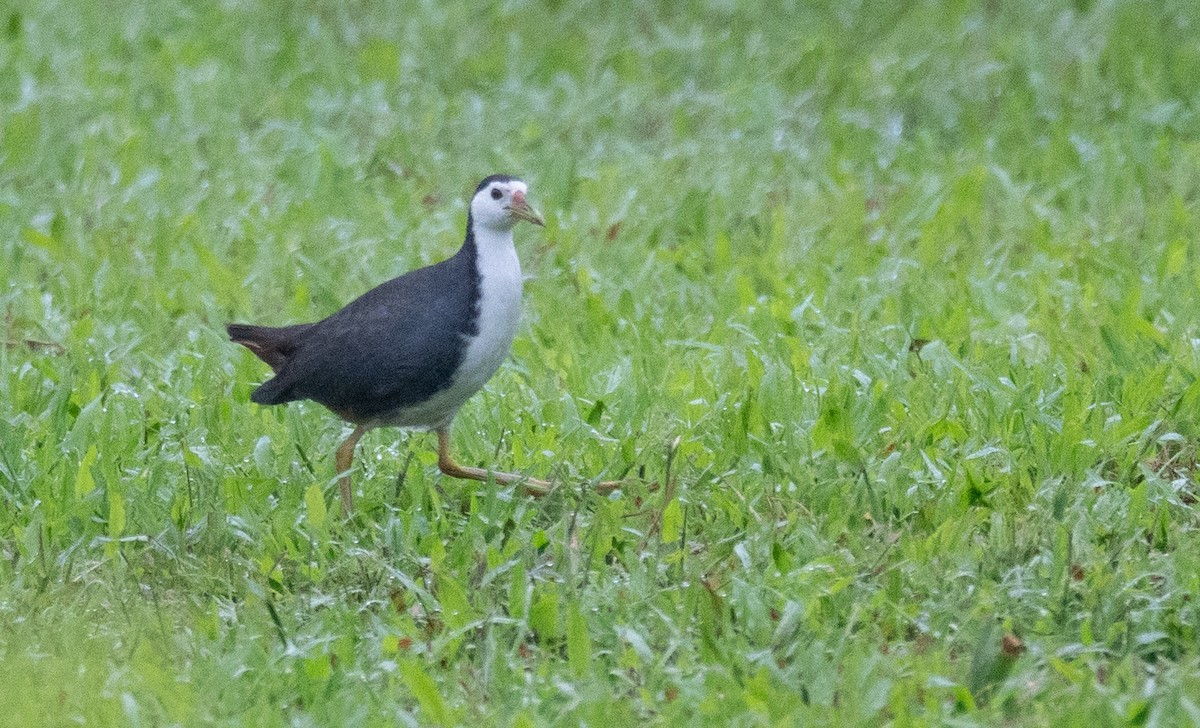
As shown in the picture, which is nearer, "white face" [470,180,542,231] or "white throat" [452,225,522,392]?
"white throat" [452,225,522,392]

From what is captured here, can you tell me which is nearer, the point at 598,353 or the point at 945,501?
the point at 945,501

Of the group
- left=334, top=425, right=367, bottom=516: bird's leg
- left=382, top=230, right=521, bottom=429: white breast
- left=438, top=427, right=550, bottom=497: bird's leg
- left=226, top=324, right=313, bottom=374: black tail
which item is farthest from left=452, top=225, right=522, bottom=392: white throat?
left=226, top=324, right=313, bottom=374: black tail

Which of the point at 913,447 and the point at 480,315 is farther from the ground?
the point at 480,315

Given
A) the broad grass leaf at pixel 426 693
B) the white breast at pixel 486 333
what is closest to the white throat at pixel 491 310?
the white breast at pixel 486 333

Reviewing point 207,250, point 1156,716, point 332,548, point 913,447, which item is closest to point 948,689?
point 1156,716

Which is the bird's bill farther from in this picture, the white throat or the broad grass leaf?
the broad grass leaf

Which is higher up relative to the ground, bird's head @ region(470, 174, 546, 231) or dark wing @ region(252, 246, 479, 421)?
bird's head @ region(470, 174, 546, 231)

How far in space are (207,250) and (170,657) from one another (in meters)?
3.03

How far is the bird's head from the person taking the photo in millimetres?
5195

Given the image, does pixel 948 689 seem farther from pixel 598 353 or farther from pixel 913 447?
pixel 598 353

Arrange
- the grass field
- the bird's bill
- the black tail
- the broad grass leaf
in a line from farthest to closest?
the black tail, the bird's bill, the grass field, the broad grass leaf

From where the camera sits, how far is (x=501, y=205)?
205 inches

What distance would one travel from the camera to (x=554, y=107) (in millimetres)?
8914

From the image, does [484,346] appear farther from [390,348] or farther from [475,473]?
[475,473]
